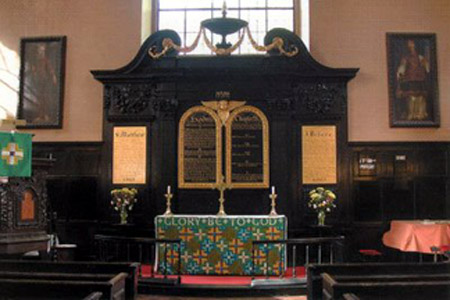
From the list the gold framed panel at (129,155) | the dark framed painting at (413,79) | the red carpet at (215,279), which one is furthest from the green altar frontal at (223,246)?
the dark framed painting at (413,79)

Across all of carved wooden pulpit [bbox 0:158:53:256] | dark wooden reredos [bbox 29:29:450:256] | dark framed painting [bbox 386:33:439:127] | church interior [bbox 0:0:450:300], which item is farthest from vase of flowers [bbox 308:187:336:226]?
carved wooden pulpit [bbox 0:158:53:256]

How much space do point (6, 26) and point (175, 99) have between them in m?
3.81

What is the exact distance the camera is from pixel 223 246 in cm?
776

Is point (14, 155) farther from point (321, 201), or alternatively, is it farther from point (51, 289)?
point (321, 201)

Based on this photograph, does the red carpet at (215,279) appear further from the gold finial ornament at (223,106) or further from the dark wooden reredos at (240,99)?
the gold finial ornament at (223,106)

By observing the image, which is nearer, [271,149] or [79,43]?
[271,149]

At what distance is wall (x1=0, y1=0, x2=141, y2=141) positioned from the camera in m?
9.59

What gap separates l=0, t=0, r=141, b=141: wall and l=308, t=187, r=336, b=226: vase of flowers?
165 inches

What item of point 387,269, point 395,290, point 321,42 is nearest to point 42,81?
point 321,42

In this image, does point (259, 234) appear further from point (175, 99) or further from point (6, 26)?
point (6, 26)

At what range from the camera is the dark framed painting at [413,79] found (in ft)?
A: 30.7

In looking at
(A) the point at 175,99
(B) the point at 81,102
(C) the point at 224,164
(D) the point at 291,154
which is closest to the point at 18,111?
(B) the point at 81,102

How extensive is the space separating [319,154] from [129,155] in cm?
355

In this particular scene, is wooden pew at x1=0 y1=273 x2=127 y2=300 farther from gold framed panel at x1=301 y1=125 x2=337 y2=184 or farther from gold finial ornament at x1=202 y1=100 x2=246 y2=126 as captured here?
gold framed panel at x1=301 y1=125 x2=337 y2=184
